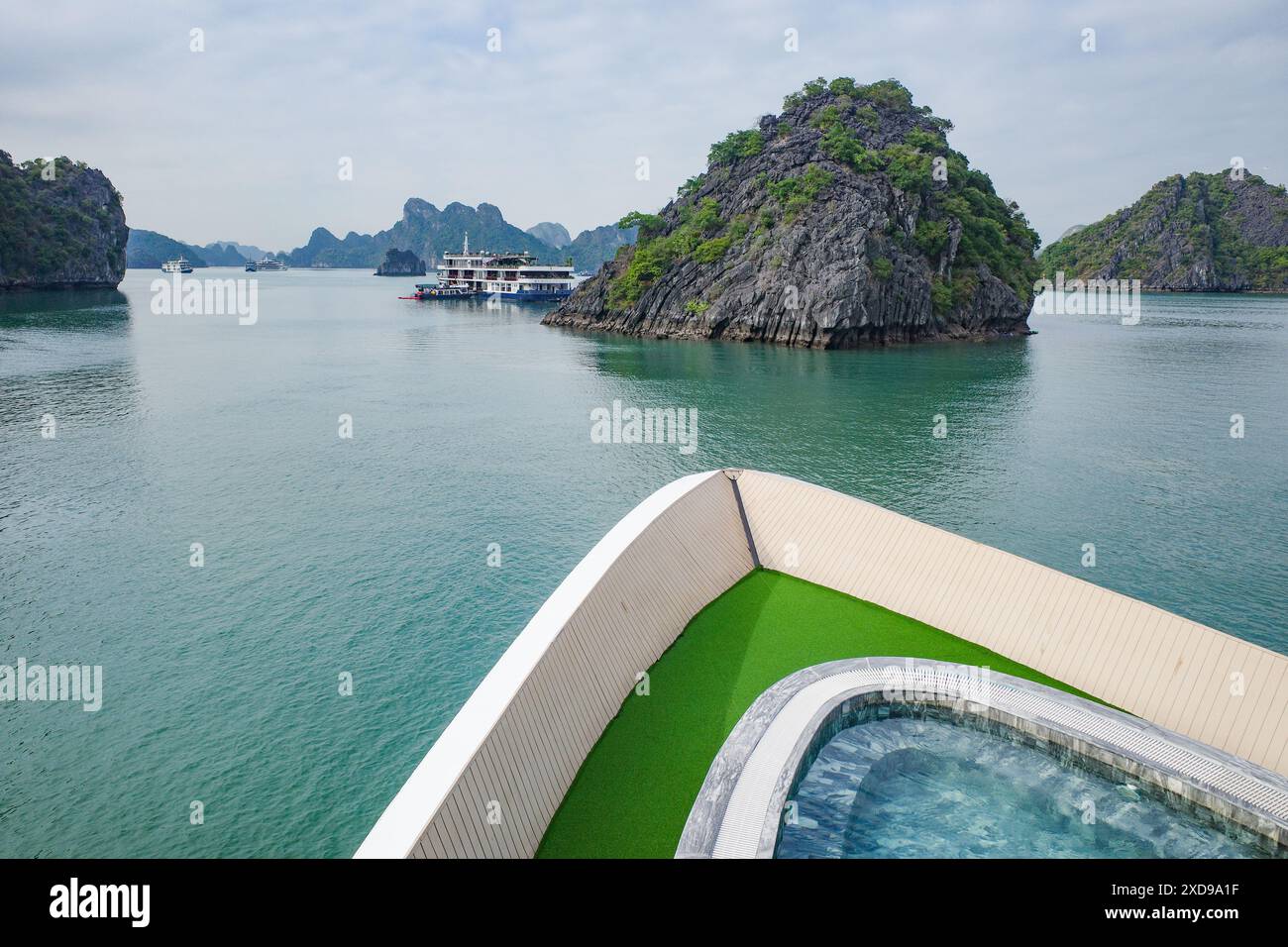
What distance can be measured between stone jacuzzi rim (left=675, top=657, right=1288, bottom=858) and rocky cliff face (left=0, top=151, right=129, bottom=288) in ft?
547

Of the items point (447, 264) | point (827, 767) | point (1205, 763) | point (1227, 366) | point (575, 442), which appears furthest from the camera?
point (447, 264)

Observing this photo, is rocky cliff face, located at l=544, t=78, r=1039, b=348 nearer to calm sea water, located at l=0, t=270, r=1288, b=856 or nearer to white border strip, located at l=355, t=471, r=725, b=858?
calm sea water, located at l=0, t=270, r=1288, b=856

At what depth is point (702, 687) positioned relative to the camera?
50.6 feet

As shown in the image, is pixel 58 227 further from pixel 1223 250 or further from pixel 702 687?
pixel 1223 250

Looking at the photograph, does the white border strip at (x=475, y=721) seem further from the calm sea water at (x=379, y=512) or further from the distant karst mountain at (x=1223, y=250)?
the distant karst mountain at (x=1223, y=250)

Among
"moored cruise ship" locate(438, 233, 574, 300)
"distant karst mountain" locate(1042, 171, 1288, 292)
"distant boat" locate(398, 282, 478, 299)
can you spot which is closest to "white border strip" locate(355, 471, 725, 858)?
"moored cruise ship" locate(438, 233, 574, 300)

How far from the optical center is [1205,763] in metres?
12.5

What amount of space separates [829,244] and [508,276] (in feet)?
303

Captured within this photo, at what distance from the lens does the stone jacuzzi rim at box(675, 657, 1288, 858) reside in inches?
445

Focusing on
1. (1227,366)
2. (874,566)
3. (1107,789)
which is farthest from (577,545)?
(1227,366)

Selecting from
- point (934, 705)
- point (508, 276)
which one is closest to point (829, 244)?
point (934, 705)
